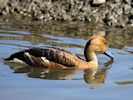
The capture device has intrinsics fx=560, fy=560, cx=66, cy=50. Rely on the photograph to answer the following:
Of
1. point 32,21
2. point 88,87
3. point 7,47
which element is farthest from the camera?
point 32,21

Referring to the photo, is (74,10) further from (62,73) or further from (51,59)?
(62,73)

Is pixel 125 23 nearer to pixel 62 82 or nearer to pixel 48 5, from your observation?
pixel 48 5

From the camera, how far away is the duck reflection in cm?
1043

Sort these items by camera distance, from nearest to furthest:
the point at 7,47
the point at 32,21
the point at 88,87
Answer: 1. the point at 88,87
2. the point at 7,47
3. the point at 32,21

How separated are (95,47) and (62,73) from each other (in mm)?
1188

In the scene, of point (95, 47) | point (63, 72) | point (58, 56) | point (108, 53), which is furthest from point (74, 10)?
point (63, 72)

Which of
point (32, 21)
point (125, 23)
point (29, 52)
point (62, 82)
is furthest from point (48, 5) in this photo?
point (62, 82)

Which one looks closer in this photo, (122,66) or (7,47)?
(122,66)

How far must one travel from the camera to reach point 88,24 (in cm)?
1571

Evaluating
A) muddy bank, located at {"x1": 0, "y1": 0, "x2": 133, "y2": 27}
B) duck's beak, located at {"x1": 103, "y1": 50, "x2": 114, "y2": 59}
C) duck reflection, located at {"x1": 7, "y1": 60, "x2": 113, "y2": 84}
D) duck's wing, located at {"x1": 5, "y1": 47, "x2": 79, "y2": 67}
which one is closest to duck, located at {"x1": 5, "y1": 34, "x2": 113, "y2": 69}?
duck's wing, located at {"x1": 5, "y1": 47, "x2": 79, "y2": 67}

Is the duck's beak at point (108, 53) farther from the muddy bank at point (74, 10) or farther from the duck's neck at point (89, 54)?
the muddy bank at point (74, 10)

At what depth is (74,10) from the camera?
16281 millimetres

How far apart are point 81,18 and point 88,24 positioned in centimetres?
39

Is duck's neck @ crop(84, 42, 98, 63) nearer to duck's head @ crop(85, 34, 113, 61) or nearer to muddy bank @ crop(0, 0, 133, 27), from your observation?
duck's head @ crop(85, 34, 113, 61)
